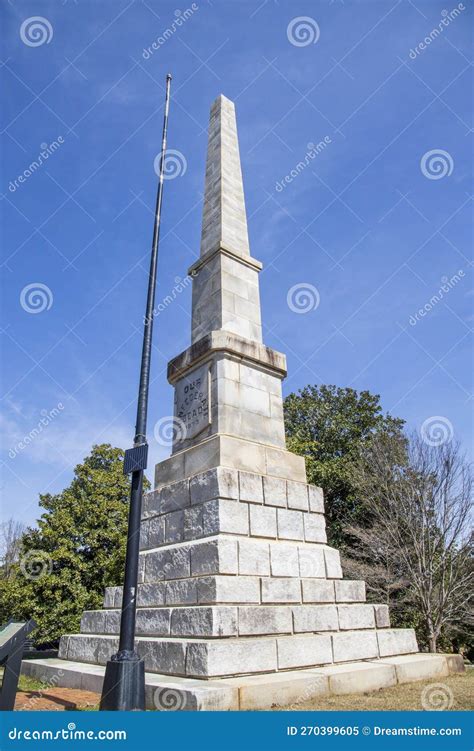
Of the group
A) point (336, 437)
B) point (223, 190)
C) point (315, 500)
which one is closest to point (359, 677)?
point (315, 500)

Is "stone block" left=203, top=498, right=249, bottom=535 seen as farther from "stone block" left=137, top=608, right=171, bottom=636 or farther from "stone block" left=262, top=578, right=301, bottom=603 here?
"stone block" left=137, top=608, right=171, bottom=636

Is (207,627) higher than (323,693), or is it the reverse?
(207,627)

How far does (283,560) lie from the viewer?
6984 mm

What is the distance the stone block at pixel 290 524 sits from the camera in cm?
736

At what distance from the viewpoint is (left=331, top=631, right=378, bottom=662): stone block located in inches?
252

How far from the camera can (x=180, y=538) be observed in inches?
287

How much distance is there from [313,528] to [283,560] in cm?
105

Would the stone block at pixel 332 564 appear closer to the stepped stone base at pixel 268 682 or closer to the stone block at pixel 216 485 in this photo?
the stepped stone base at pixel 268 682

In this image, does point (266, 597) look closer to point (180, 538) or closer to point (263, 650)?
point (263, 650)

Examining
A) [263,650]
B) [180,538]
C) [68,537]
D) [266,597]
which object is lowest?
[263,650]

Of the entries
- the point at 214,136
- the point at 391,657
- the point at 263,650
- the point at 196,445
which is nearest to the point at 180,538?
the point at 196,445

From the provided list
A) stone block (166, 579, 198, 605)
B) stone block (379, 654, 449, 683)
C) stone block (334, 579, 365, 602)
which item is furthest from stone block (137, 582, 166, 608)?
stone block (379, 654, 449, 683)

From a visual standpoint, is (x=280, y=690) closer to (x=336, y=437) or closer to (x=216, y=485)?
(x=216, y=485)

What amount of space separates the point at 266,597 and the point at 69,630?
1341 cm
